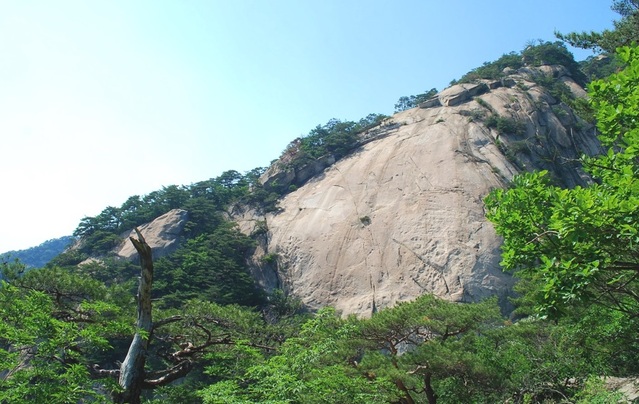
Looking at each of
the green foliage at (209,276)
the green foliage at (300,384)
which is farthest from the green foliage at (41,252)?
the green foliage at (300,384)

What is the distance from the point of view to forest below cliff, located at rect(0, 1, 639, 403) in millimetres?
5480

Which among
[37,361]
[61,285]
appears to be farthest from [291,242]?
[37,361]

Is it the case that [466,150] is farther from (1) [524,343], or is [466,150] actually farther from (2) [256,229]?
(1) [524,343]

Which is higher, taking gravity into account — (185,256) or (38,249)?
(38,249)

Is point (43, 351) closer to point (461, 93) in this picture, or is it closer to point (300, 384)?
point (300, 384)

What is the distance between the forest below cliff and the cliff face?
184 inches

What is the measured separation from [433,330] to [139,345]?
265 inches

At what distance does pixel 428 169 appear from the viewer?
29.6 meters

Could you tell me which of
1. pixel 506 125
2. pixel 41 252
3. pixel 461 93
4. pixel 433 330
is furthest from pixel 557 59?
pixel 41 252

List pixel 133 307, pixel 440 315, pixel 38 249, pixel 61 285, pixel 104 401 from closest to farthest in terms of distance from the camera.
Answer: pixel 104 401 < pixel 61 285 < pixel 133 307 < pixel 440 315 < pixel 38 249

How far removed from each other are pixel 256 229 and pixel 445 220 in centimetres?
1146

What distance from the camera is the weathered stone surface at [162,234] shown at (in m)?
30.1

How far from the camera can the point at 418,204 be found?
2769cm

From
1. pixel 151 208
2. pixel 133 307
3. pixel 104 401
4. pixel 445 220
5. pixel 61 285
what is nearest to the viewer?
pixel 104 401
